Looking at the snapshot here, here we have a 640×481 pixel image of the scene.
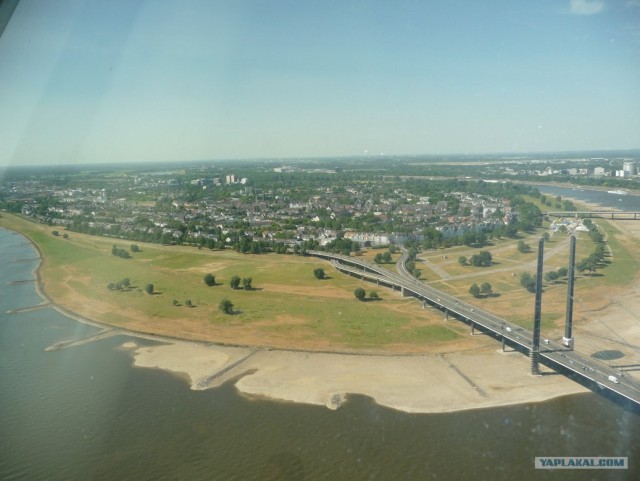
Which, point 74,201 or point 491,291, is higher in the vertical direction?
point 74,201

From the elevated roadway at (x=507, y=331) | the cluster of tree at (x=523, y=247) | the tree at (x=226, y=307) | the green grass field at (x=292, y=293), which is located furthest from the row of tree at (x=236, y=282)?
the cluster of tree at (x=523, y=247)

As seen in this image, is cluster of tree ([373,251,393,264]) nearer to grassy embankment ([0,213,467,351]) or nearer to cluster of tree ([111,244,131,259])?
grassy embankment ([0,213,467,351])

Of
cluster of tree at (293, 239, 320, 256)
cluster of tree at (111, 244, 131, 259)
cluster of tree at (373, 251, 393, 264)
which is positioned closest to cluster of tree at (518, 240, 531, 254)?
cluster of tree at (373, 251, 393, 264)

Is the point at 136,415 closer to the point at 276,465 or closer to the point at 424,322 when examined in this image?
the point at 276,465

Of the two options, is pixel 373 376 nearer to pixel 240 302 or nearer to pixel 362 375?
pixel 362 375

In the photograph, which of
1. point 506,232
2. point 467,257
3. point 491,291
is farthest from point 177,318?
point 506,232

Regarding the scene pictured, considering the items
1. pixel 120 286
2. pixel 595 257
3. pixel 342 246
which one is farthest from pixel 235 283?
pixel 595 257
